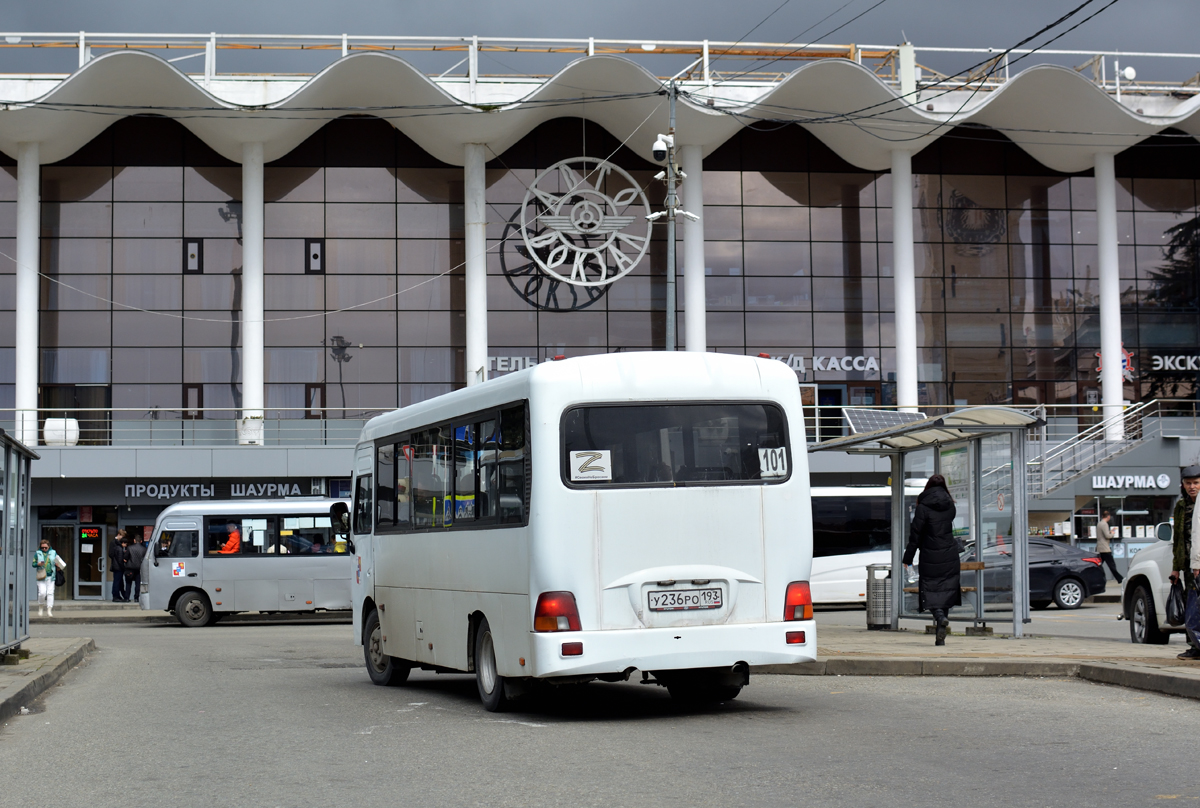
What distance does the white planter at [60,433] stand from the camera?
36.7 meters

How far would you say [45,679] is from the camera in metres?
13.9

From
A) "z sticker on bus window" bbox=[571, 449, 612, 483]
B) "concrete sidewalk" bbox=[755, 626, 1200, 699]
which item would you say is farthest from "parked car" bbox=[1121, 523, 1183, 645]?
"z sticker on bus window" bbox=[571, 449, 612, 483]

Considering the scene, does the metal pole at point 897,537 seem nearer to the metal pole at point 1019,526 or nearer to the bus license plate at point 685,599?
the metal pole at point 1019,526

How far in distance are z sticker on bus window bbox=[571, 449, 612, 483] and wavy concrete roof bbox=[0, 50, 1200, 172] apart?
2699 cm

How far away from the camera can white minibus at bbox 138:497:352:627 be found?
28422 mm

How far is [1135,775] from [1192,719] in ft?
8.44

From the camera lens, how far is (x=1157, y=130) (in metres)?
39.7

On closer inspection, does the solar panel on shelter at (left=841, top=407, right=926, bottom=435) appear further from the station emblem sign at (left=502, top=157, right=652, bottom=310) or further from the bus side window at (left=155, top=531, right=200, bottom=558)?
the bus side window at (left=155, top=531, right=200, bottom=558)

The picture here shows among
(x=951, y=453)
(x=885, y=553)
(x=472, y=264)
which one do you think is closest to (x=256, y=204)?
(x=472, y=264)

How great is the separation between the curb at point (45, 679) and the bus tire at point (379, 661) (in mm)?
3173

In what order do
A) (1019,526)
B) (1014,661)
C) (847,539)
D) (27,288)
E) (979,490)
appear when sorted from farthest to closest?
(27,288) < (847,539) < (979,490) < (1019,526) < (1014,661)

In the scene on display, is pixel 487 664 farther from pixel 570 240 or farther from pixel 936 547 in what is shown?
pixel 570 240

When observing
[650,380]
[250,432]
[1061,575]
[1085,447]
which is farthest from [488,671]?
[1085,447]

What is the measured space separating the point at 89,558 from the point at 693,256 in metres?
18.2
